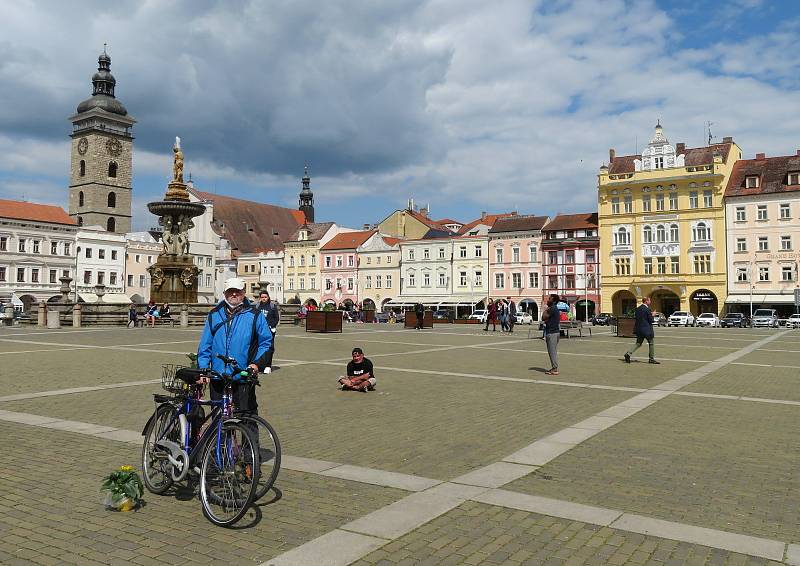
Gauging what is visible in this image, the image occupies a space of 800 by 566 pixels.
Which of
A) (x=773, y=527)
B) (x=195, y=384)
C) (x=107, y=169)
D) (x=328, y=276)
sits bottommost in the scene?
(x=773, y=527)

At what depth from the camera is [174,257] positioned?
1551 inches

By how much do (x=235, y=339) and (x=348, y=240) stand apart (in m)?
79.3

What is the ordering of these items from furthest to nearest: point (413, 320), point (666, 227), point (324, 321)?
1. point (666, 227)
2. point (413, 320)
3. point (324, 321)

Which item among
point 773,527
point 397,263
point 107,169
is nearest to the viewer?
point 773,527

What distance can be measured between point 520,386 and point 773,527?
298 inches

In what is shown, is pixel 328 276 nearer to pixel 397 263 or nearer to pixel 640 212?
pixel 397 263

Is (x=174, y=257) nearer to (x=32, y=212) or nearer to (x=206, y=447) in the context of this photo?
(x=206, y=447)

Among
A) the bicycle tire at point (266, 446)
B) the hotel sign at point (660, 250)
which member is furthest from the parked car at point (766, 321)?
the bicycle tire at point (266, 446)

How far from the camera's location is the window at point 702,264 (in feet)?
204

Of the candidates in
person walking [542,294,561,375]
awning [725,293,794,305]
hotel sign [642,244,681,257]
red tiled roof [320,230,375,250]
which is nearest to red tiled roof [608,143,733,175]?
hotel sign [642,244,681,257]

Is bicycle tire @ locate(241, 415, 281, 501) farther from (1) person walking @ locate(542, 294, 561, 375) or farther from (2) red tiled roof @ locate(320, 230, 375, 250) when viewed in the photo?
(2) red tiled roof @ locate(320, 230, 375, 250)

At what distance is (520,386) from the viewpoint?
1237 cm

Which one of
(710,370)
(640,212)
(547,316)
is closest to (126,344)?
(547,316)

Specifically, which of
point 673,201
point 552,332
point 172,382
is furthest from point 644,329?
point 673,201
